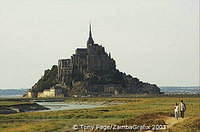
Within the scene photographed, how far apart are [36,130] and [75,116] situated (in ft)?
71.3

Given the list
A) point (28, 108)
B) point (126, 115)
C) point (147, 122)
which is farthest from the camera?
point (28, 108)

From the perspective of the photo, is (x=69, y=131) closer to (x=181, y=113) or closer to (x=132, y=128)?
(x=132, y=128)

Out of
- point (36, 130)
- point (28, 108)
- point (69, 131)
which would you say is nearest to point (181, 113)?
point (69, 131)

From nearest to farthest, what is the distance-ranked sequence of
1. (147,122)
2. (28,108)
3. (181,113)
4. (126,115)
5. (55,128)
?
(147,122) < (181,113) < (55,128) < (126,115) < (28,108)

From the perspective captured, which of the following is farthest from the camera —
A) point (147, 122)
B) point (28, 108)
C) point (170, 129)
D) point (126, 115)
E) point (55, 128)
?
point (28, 108)

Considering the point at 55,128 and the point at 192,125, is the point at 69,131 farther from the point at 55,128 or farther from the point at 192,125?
the point at 192,125

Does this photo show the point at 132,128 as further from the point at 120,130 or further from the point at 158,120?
the point at 158,120

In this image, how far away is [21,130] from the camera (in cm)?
4844

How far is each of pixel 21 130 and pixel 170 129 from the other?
1779cm

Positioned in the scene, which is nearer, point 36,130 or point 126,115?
point 36,130

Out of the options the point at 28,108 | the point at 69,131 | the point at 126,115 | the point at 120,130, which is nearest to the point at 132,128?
the point at 120,130

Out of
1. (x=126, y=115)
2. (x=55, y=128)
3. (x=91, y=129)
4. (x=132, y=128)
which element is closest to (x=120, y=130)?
(x=132, y=128)

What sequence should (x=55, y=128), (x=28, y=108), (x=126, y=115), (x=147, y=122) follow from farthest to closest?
(x=28, y=108) < (x=126, y=115) < (x=55, y=128) < (x=147, y=122)

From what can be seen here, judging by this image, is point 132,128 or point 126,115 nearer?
point 132,128
